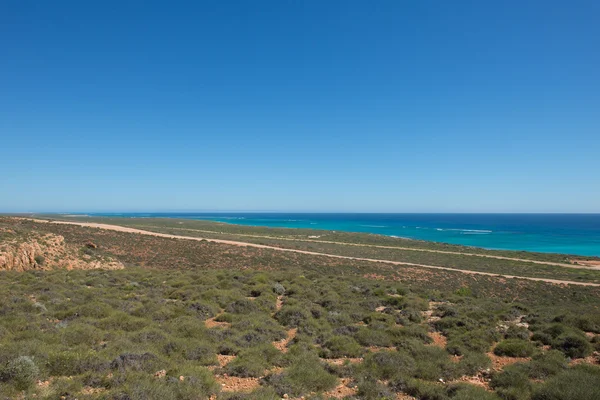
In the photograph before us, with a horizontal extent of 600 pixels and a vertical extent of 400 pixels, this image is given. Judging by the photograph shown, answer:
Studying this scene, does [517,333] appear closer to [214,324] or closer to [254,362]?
[254,362]

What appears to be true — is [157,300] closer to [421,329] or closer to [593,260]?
[421,329]

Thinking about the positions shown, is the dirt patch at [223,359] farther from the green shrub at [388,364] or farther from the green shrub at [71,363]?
the green shrub at [388,364]

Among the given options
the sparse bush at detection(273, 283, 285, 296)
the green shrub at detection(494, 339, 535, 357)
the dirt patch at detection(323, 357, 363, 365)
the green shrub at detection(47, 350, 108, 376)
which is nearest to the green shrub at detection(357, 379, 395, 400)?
the dirt patch at detection(323, 357, 363, 365)

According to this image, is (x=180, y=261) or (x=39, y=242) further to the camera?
(x=180, y=261)

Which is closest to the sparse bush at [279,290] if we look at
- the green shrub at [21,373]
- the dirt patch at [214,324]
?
the dirt patch at [214,324]

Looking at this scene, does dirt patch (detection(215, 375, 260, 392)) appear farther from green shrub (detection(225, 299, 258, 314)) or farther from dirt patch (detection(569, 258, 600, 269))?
dirt patch (detection(569, 258, 600, 269))

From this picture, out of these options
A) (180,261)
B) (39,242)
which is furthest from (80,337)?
(180,261)

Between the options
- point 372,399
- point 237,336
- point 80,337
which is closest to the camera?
point 372,399
